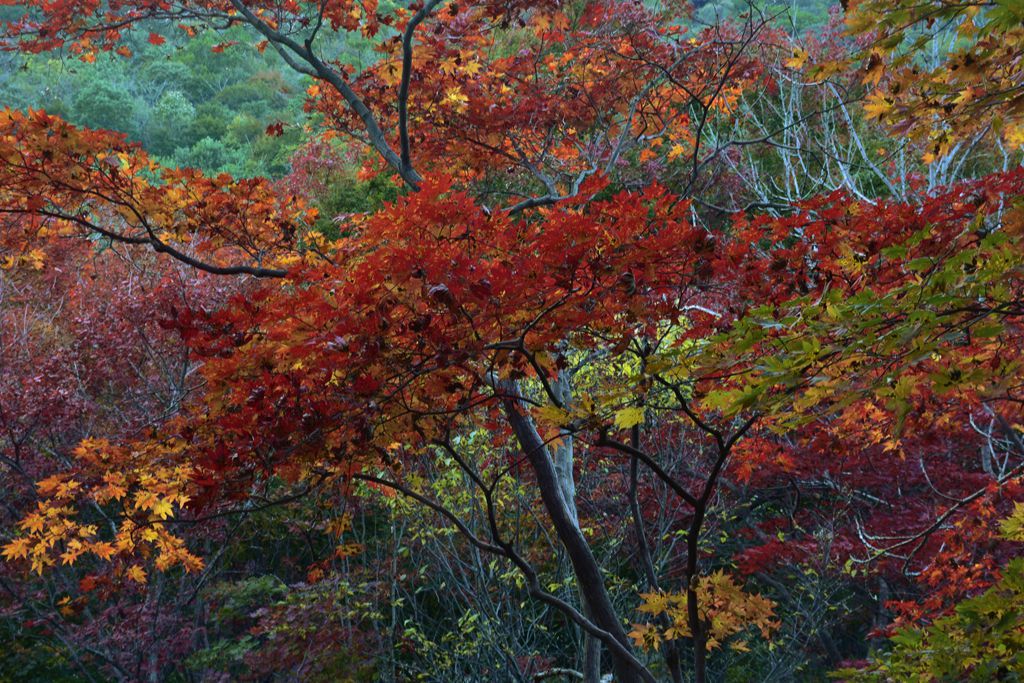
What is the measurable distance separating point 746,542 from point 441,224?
627 centimetres

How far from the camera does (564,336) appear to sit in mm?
3182

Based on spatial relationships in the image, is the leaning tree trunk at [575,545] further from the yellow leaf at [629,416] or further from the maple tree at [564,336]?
the yellow leaf at [629,416]

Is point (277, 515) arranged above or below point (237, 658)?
above

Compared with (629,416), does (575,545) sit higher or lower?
lower

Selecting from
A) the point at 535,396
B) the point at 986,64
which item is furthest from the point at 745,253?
the point at 535,396

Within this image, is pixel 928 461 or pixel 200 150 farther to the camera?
pixel 200 150

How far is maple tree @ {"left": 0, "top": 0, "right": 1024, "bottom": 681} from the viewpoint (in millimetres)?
2604

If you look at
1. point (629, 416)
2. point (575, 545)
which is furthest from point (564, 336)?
point (575, 545)

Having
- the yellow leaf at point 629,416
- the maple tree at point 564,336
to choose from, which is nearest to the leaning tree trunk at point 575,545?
the maple tree at point 564,336

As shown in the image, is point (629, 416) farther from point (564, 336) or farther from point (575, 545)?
point (575, 545)

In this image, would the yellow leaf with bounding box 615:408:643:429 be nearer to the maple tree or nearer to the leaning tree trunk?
the maple tree

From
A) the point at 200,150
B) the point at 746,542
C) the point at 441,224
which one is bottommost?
the point at 746,542

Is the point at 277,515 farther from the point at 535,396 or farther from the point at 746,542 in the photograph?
the point at 746,542

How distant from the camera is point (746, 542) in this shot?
8.12 m
